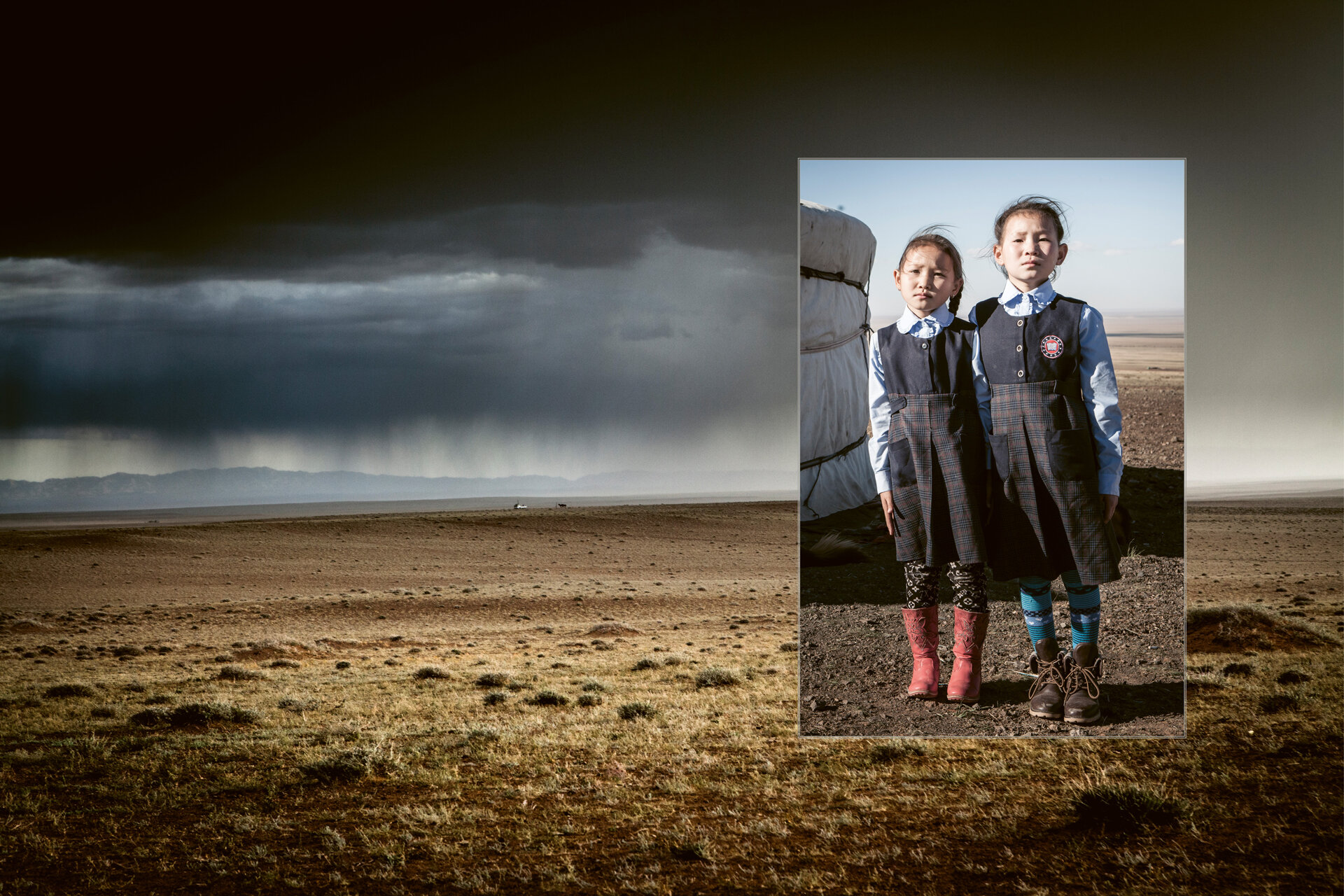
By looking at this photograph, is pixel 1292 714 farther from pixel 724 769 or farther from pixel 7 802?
pixel 7 802

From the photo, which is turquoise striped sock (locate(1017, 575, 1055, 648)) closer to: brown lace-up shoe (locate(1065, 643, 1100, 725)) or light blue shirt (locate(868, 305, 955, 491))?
brown lace-up shoe (locate(1065, 643, 1100, 725))

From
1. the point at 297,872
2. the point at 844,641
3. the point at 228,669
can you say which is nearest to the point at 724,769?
the point at 844,641

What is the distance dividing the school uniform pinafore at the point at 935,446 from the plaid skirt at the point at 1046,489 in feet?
0.40

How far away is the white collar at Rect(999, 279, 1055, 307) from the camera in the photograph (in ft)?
16.6

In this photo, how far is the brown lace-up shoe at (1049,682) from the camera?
5172 millimetres

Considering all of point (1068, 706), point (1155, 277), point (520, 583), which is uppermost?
point (1155, 277)

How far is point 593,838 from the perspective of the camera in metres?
6.45

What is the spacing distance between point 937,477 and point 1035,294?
1.21 meters

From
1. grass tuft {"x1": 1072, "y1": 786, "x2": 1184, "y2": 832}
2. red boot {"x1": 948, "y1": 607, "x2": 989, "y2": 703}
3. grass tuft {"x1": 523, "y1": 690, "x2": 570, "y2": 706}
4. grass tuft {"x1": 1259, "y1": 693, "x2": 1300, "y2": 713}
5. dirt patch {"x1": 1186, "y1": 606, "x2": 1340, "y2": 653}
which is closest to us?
red boot {"x1": 948, "y1": 607, "x2": 989, "y2": 703}

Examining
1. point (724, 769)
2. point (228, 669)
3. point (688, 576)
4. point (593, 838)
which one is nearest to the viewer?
point (593, 838)

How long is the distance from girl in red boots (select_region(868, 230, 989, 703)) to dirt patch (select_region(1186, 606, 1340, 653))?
816 centimetres

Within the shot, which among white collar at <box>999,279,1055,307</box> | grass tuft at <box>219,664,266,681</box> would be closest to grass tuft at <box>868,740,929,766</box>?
white collar at <box>999,279,1055,307</box>

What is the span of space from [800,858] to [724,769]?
83.4 inches

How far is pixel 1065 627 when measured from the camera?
525cm
